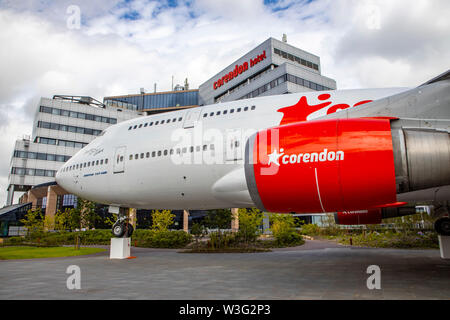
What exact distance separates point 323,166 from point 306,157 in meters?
0.30

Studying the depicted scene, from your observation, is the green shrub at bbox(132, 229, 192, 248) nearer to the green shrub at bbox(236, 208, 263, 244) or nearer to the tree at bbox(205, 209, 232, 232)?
the tree at bbox(205, 209, 232, 232)

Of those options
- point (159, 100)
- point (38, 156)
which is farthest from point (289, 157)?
point (159, 100)

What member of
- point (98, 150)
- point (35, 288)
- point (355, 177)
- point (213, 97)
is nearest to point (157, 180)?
point (98, 150)

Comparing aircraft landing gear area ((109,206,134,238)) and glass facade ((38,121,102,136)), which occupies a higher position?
glass facade ((38,121,102,136))

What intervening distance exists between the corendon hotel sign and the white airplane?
142 ft

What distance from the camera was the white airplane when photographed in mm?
4480

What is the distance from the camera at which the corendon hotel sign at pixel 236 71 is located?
170 ft

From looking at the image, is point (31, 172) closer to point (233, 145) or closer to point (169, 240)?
point (169, 240)

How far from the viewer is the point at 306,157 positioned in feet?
15.6

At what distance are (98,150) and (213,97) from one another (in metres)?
50.8

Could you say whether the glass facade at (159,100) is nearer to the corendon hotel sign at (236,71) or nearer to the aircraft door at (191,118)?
the corendon hotel sign at (236,71)

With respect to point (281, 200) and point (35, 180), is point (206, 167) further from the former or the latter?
point (35, 180)

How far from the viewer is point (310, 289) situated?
5.51 meters

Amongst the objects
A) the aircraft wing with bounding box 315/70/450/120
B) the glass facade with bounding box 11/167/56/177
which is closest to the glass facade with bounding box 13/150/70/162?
the glass facade with bounding box 11/167/56/177
